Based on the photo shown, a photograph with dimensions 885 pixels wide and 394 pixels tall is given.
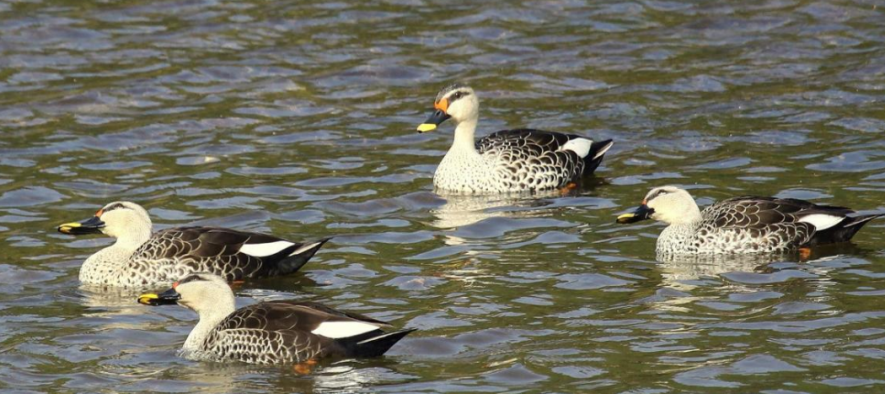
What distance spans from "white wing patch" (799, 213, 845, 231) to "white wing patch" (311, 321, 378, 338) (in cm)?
465

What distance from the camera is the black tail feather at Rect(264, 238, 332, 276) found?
1341 cm

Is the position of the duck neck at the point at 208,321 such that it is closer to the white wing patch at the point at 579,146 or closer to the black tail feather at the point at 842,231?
the black tail feather at the point at 842,231

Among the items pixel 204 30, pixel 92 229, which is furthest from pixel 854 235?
pixel 204 30

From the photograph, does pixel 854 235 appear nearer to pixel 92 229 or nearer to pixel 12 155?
pixel 92 229

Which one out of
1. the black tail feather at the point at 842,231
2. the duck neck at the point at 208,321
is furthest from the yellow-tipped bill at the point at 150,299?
the black tail feather at the point at 842,231

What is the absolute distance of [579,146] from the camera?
1733cm

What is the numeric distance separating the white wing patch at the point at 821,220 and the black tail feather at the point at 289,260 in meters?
4.09

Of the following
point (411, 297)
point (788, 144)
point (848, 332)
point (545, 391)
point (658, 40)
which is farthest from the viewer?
point (658, 40)

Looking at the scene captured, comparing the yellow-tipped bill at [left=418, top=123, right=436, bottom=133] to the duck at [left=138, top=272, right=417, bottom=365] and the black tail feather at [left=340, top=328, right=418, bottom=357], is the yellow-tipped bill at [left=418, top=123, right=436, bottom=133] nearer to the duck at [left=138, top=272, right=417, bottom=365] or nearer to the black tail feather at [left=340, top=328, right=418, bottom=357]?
the duck at [left=138, top=272, right=417, bottom=365]

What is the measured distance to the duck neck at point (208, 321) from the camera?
1143 centimetres

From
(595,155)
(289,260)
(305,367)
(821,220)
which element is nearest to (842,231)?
(821,220)

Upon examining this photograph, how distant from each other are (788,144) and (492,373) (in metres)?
8.05

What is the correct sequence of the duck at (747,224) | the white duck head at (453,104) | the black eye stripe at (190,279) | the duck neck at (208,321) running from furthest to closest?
the white duck head at (453,104)
the duck at (747,224)
the black eye stripe at (190,279)
the duck neck at (208,321)

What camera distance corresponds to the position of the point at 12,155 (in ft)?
58.4
